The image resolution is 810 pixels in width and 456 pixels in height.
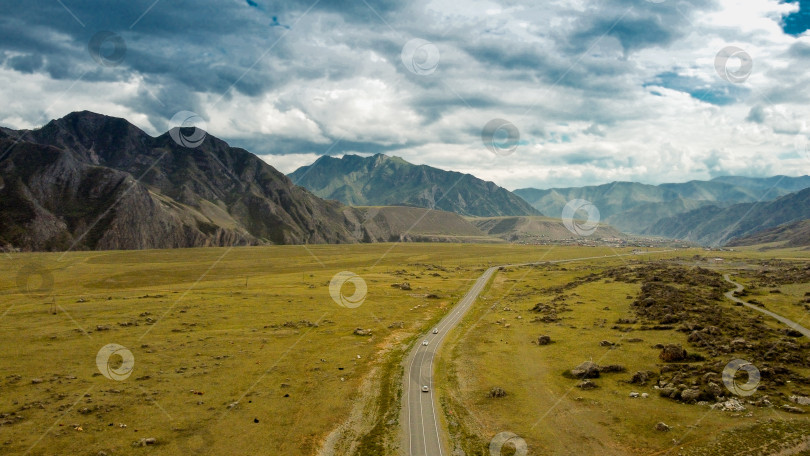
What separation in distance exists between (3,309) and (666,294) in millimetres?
172758

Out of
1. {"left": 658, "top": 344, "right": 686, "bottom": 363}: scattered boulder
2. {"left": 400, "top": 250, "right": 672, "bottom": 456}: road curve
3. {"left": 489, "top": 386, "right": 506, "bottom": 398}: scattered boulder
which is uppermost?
{"left": 400, "top": 250, "right": 672, "bottom": 456}: road curve

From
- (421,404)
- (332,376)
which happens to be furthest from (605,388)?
(332,376)

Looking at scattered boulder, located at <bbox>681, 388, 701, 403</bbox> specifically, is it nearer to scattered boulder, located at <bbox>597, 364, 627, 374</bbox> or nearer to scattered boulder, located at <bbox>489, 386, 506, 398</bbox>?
scattered boulder, located at <bbox>597, 364, 627, 374</bbox>

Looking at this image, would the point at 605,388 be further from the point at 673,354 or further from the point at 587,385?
the point at 673,354

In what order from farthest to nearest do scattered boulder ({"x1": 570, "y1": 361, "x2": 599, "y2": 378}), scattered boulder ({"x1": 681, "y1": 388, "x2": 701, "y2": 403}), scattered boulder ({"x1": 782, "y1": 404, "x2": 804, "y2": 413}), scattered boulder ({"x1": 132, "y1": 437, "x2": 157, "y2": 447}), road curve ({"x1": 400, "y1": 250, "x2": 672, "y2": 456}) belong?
1. scattered boulder ({"x1": 570, "y1": 361, "x2": 599, "y2": 378})
2. scattered boulder ({"x1": 681, "y1": 388, "x2": 701, "y2": 403})
3. scattered boulder ({"x1": 782, "y1": 404, "x2": 804, "y2": 413})
4. road curve ({"x1": 400, "y1": 250, "x2": 672, "y2": 456})
5. scattered boulder ({"x1": 132, "y1": 437, "x2": 157, "y2": 447})

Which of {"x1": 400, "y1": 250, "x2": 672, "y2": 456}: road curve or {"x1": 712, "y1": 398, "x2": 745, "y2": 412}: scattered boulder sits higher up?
{"x1": 400, "y1": 250, "x2": 672, "y2": 456}: road curve

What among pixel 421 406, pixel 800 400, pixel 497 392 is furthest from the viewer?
pixel 497 392

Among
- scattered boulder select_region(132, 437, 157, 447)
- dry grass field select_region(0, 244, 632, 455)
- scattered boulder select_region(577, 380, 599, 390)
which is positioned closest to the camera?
scattered boulder select_region(132, 437, 157, 447)

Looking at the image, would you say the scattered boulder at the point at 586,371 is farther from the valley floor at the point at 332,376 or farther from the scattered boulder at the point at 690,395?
the scattered boulder at the point at 690,395

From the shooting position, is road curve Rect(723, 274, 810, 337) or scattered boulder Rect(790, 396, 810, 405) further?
road curve Rect(723, 274, 810, 337)

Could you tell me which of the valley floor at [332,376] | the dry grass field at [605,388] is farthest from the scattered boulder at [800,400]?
the valley floor at [332,376]

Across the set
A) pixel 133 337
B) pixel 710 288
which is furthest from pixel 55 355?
pixel 710 288

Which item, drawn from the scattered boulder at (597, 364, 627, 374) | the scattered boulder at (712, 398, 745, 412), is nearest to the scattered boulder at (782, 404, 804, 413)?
the scattered boulder at (712, 398, 745, 412)

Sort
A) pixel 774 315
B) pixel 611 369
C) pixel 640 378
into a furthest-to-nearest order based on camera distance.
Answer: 1. pixel 774 315
2. pixel 611 369
3. pixel 640 378
